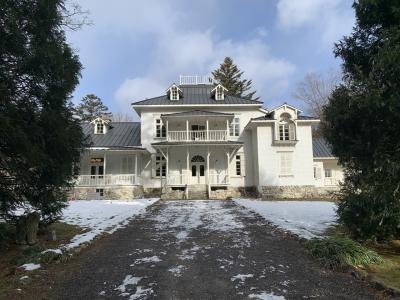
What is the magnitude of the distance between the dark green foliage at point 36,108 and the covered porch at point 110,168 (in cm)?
1901

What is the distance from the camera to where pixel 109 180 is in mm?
28500

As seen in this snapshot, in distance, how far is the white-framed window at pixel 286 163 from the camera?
94.6 ft

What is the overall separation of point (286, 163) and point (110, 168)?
530 inches

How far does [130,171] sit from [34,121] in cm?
2258

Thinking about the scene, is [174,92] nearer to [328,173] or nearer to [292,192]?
[292,192]

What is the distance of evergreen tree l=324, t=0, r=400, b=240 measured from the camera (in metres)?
6.78

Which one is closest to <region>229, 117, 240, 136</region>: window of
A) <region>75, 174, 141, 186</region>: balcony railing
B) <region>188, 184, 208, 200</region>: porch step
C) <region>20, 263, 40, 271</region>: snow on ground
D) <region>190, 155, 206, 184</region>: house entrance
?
<region>190, 155, 206, 184</region>: house entrance

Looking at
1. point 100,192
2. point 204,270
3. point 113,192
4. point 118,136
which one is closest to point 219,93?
point 118,136

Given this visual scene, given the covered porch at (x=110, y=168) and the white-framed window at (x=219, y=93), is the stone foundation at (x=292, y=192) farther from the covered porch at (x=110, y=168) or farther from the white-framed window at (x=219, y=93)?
the covered porch at (x=110, y=168)

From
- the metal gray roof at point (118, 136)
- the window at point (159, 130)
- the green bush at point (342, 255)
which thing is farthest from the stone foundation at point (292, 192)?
the green bush at point (342, 255)

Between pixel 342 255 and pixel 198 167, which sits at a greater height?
pixel 198 167

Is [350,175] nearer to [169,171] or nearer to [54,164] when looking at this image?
[54,164]

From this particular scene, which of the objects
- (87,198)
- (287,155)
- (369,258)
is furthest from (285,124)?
(369,258)

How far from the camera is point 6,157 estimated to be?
7.61 metres
